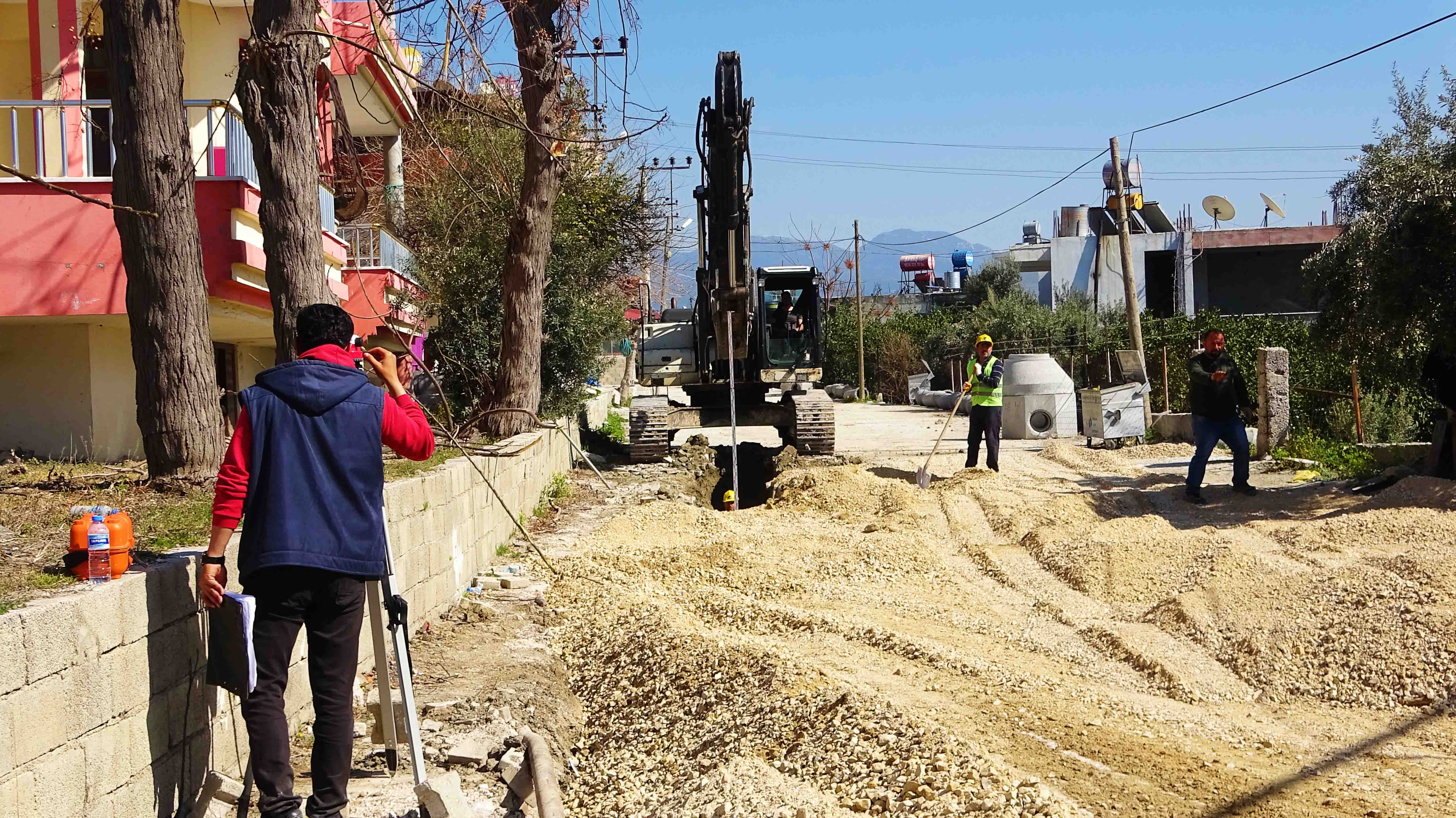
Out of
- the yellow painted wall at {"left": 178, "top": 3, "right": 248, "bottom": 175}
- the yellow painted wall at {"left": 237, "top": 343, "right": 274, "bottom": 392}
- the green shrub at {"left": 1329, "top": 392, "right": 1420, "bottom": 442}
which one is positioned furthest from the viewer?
the yellow painted wall at {"left": 237, "top": 343, "right": 274, "bottom": 392}

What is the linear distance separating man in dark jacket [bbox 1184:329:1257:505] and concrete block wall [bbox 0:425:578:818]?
9.34 meters

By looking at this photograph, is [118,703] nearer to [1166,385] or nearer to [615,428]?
[1166,385]

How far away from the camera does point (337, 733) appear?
167 inches

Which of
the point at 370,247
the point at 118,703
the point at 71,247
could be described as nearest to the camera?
the point at 118,703

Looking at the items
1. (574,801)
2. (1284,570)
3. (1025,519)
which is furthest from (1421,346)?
(574,801)

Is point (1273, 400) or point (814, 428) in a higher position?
point (1273, 400)

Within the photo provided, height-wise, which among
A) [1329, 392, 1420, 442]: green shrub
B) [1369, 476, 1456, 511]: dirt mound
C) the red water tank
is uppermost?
the red water tank

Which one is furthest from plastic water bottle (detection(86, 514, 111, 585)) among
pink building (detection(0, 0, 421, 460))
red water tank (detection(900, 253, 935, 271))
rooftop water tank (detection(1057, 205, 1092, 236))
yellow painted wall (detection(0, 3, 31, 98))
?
red water tank (detection(900, 253, 935, 271))

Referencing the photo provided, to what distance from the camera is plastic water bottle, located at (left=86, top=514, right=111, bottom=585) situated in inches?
162

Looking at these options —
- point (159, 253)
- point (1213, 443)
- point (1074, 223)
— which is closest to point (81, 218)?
point (159, 253)

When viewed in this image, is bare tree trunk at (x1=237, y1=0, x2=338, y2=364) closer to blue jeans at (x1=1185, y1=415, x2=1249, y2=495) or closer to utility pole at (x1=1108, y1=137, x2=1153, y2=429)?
blue jeans at (x1=1185, y1=415, x2=1249, y2=495)

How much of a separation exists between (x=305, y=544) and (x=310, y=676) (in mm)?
506

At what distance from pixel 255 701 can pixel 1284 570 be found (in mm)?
6606

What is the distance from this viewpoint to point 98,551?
413 centimetres
